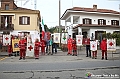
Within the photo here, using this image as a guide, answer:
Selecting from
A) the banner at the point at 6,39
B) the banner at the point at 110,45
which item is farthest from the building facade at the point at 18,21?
the banner at the point at 110,45

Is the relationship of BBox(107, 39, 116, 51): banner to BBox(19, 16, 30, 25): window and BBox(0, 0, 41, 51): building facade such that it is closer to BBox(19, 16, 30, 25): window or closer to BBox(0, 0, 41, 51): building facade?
BBox(0, 0, 41, 51): building facade

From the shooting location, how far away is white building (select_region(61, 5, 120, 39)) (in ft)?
104

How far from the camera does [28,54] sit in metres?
15.7

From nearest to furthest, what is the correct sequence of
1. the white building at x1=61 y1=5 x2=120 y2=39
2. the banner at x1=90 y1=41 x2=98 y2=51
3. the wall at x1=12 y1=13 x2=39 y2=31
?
the banner at x1=90 y1=41 x2=98 y2=51 < the white building at x1=61 y1=5 x2=120 y2=39 < the wall at x1=12 y1=13 x2=39 y2=31

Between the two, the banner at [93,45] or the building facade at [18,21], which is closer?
the banner at [93,45]

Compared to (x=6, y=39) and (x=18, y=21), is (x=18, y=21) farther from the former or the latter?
(x=6, y=39)

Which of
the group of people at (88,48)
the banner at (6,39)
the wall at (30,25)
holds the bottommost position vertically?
the group of people at (88,48)

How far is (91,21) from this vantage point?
36.1 metres

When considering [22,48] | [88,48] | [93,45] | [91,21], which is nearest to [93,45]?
[93,45]

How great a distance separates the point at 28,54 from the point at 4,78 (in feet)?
25.8

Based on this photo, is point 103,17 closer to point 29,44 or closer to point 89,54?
point 89,54

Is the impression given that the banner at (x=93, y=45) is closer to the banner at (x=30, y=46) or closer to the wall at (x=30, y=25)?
the banner at (x=30, y=46)

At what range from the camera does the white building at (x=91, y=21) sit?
31.7 m

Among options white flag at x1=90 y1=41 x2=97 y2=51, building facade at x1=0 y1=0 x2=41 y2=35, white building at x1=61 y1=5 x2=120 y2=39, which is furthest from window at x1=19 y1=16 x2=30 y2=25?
white flag at x1=90 y1=41 x2=97 y2=51
